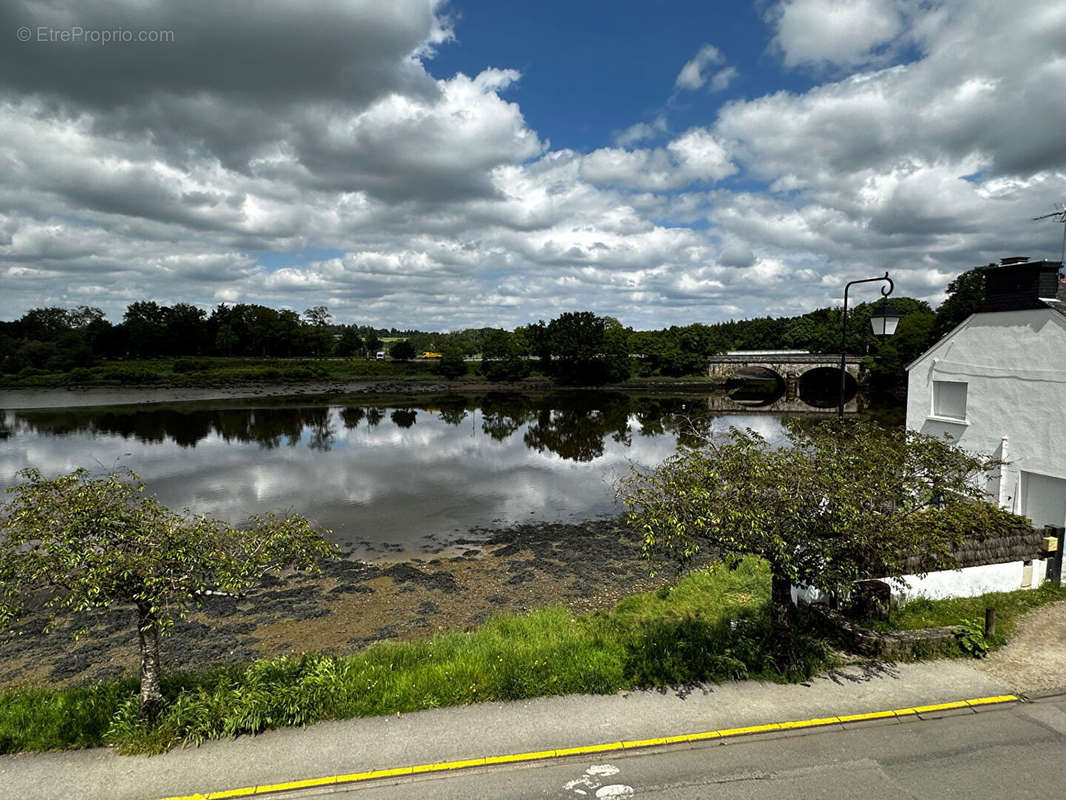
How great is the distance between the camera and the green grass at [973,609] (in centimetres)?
1340

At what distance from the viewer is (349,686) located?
34.2 ft

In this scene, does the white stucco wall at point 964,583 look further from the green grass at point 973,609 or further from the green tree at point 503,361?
the green tree at point 503,361

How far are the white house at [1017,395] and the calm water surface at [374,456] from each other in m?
9.64

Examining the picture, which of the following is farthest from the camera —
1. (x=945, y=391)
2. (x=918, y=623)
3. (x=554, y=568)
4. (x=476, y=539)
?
(x=476, y=539)

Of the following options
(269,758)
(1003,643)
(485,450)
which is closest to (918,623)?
(1003,643)

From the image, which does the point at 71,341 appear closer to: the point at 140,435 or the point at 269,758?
the point at 140,435

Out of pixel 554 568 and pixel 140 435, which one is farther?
pixel 140 435

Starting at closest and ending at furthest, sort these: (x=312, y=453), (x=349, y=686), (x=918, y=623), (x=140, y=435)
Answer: (x=349, y=686)
(x=918, y=623)
(x=312, y=453)
(x=140, y=435)

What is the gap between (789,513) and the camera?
10000 mm

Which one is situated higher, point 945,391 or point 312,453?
point 945,391

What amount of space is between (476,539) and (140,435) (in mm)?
45722

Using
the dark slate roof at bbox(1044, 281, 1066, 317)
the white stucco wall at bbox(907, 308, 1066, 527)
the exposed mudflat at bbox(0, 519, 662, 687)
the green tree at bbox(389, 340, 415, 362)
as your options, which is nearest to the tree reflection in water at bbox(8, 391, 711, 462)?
the exposed mudflat at bbox(0, 519, 662, 687)

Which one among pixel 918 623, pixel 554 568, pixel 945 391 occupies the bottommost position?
pixel 554 568

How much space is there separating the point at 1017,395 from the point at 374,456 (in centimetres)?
3975
